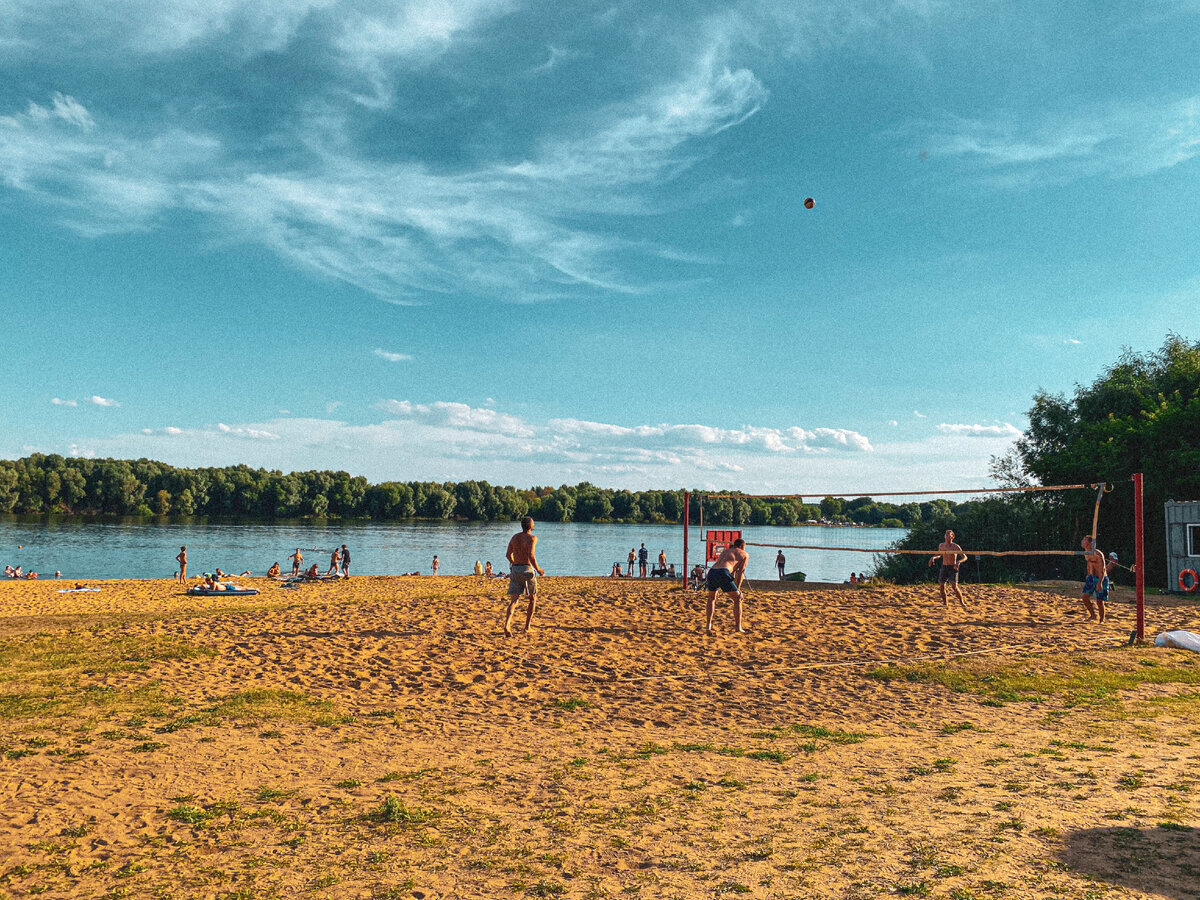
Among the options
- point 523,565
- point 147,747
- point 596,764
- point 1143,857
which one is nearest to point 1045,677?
point 1143,857

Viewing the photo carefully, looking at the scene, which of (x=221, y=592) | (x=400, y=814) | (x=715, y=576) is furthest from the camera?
(x=221, y=592)

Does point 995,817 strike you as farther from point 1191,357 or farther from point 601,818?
point 1191,357

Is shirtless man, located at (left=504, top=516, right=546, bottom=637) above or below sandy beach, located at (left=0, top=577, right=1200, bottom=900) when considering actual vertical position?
above

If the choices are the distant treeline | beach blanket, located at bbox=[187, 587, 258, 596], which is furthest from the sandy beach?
the distant treeline

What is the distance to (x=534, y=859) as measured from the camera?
419 centimetres

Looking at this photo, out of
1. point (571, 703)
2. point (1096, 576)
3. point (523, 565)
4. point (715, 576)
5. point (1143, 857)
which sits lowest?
point (571, 703)

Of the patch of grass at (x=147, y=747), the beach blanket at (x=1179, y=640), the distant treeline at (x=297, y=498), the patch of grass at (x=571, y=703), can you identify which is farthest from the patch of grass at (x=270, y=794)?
the distant treeline at (x=297, y=498)

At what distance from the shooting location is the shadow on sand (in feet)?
12.1

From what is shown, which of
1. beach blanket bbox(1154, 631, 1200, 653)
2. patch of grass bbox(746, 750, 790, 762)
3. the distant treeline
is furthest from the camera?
the distant treeline

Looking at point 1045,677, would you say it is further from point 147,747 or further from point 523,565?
point 147,747

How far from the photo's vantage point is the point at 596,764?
6.00 metres

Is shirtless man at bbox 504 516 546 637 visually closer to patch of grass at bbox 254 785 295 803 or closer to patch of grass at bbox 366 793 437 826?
patch of grass at bbox 254 785 295 803

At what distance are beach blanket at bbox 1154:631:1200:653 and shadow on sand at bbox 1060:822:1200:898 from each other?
8.13 meters

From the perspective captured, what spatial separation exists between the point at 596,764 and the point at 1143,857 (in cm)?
367
